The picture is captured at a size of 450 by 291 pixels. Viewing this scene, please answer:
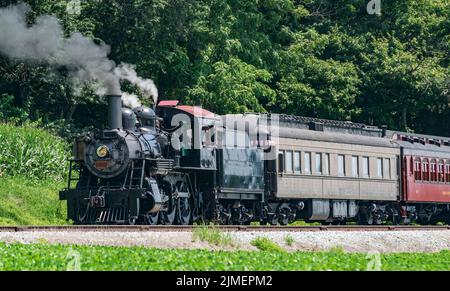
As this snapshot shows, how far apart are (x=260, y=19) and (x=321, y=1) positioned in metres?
7.46

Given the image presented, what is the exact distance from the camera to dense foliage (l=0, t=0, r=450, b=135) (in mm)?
37125

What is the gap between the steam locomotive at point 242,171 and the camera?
2603 centimetres

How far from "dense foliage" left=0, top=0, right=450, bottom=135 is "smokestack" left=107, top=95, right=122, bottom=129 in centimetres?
888

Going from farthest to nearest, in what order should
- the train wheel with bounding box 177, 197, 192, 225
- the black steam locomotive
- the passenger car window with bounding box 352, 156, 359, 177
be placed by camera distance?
the passenger car window with bounding box 352, 156, 359, 177, the train wheel with bounding box 177, 197, 192, 225, the black steam locomotive

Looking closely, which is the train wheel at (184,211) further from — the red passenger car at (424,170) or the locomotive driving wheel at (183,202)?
the red passenger car at (424,170)

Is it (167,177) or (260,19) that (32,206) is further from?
(260,19)

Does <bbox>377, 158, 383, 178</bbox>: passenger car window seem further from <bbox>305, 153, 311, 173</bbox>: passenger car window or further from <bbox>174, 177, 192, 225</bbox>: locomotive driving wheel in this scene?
<bbox>174, 177, 192, 225</bbox>: locomotive driving wheel

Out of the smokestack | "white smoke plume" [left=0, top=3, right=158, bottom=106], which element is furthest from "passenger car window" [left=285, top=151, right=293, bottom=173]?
the smokestack

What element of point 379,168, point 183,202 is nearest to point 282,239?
point 183,202

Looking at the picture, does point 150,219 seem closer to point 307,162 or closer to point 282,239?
point 282,239

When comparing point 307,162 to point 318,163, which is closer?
point 307,162

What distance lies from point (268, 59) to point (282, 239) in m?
22.5

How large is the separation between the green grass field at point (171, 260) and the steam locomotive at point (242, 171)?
6.97 metres

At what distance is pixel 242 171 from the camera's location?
28.8m
